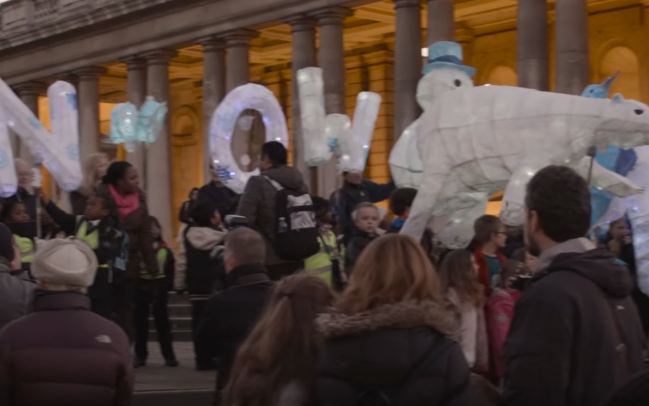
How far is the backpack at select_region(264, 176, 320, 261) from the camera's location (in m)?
11.0

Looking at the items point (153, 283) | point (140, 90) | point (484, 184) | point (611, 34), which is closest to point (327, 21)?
point (611, 34)

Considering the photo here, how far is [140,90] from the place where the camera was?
39438mm

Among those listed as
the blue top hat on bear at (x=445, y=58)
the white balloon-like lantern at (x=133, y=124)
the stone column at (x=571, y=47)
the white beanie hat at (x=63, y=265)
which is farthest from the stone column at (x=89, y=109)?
the white beanie hat at (x=63, y=265)

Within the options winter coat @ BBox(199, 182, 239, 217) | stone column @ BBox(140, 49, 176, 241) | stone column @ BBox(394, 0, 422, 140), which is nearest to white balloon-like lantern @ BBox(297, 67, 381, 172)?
winter coat @ BBox(199, 182, 239, 217)

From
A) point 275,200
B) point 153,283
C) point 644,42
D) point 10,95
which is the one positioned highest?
point 644,42

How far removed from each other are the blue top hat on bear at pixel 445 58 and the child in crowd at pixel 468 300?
2.78 m

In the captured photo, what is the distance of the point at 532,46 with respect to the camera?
26.1 meters

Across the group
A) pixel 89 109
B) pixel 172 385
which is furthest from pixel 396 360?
pixel 89 109

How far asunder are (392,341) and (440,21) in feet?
78.0

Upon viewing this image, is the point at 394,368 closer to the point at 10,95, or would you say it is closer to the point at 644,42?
the point at 10,95

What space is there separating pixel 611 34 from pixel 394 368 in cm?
2911

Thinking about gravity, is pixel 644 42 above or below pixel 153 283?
above

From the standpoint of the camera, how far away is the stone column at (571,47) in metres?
24.9

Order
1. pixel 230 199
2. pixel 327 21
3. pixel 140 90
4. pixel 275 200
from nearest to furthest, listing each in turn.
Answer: pixel 275 200 → pixel 230 199 → pixel 327 21 → pixel 140 90
